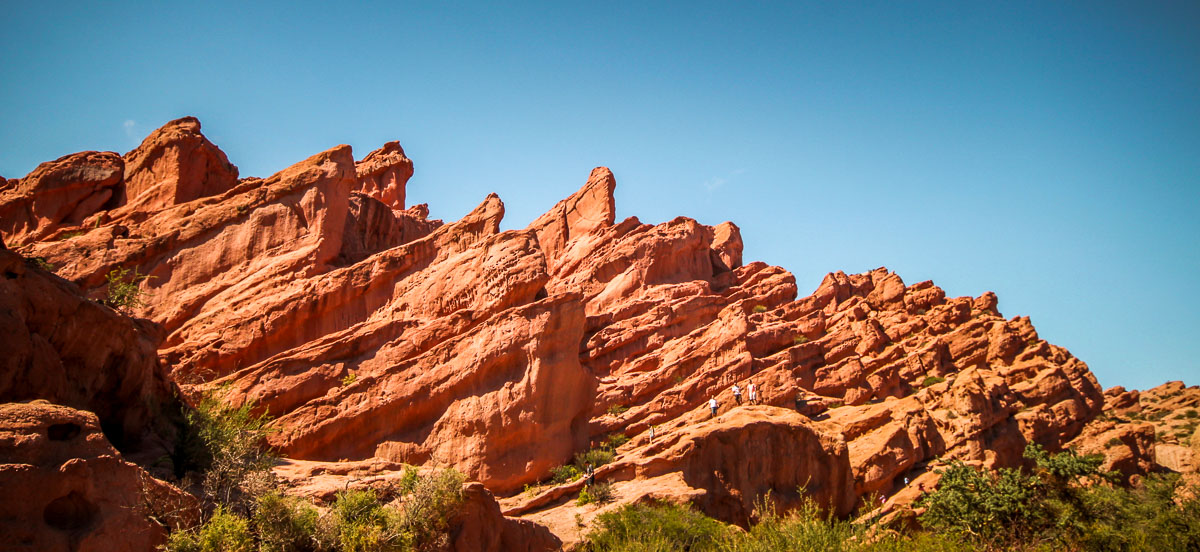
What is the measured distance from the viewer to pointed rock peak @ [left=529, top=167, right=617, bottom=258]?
5881 centimetres

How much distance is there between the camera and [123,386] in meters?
20.3

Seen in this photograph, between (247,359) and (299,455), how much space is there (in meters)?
5.03

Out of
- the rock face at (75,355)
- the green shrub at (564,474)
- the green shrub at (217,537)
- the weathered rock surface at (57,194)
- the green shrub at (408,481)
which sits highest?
the weathered rock surface at (57,194)

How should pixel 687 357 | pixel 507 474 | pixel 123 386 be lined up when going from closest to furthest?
pixel 123 386
pixel 507 474
pixel 687 357

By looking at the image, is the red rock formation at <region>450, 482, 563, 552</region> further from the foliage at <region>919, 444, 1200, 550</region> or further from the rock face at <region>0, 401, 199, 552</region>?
the foliage at <region>919, 444, 1200, 550</region>

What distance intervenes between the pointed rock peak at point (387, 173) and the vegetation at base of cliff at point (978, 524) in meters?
32.2

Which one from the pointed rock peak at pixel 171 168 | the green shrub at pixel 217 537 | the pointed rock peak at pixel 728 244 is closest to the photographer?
the green shrub at pixel 217 537

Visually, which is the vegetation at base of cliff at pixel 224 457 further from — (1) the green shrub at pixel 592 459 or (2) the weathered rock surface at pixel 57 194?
(2) the weathered rock surface at pixel 57 194

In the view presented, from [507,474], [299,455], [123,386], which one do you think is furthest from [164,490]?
[507,474]

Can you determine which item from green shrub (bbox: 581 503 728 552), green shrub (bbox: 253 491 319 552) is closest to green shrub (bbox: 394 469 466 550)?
green shrub (bbox: 253 491 319 552)

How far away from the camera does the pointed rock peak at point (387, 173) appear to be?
5244 centimetres

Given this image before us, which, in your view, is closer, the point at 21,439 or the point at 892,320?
the point at 21,439

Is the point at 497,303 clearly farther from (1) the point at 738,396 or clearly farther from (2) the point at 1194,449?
(2) the point at 1194,449

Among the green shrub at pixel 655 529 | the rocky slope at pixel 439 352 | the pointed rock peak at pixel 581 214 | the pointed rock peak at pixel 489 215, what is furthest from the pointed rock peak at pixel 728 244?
the green shrub at pixel 655 529
